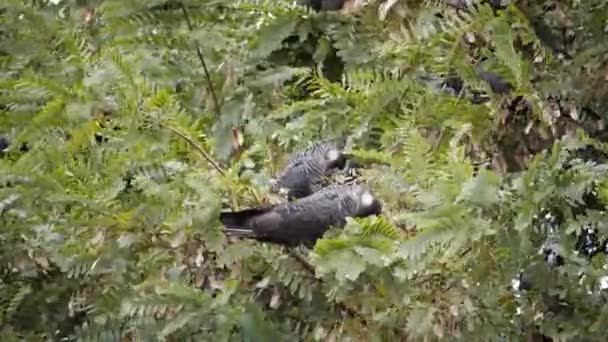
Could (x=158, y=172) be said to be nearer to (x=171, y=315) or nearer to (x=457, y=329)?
(x=171, y=315)

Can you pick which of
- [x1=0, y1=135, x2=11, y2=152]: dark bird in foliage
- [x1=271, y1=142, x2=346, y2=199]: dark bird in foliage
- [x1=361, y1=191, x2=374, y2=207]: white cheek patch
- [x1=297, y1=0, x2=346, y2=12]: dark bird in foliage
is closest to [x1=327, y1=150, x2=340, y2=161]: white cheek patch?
[x1=271, y1=142, x2=346, y2=199]: dark bird in foliage

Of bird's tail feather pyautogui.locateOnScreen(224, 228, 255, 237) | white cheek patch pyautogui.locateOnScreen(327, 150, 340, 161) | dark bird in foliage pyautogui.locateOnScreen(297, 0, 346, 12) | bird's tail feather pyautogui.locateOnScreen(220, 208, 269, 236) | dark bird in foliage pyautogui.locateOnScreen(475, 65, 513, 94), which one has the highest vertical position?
dark bird in foliage pyautogui.locateOnScreen(297, 0, 346, 12)

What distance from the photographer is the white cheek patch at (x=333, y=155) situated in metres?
1.10

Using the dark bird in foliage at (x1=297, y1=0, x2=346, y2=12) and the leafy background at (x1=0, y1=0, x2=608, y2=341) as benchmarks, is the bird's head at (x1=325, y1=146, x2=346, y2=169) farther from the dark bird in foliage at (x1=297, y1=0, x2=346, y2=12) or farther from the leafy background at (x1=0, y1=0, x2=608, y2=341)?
the dark bird in foliage at (x1=297, y1=0, x2=346, y2=12)

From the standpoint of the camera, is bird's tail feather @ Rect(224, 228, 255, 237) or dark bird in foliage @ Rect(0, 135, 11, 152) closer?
bird's tail feather @ Rect(224, 228, 255, 237)

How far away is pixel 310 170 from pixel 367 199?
13 cm

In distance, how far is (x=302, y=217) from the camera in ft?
3.39

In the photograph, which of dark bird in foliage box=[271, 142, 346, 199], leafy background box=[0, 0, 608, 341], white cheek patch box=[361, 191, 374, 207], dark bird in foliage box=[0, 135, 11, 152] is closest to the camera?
leafy background box=[0, 0, 608, 341]

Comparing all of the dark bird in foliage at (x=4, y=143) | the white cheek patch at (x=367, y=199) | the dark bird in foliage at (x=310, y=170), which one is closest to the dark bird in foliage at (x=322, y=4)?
the dark bird in foliage at (x=310, y=170)

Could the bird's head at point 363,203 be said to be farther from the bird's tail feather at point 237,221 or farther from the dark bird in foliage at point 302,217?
the bird's tail feather at point 237,221

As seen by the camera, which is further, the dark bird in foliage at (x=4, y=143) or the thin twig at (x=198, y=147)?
the dark bird in foliage at (x=4, y=143)

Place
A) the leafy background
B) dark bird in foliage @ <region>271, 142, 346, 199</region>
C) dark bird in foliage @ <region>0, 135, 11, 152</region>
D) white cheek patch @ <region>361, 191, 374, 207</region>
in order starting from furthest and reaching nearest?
dark bird in foliage @ <region>0, 135, 11, 152</region>, dark bird in foliage @ <region>271, 142, 346, 199</region>, white cheek patch @ <region>361, 191, 374, 207</region>, the leafy background

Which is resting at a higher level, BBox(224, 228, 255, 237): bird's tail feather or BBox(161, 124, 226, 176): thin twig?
BBox(161, 124, 226, 176): thin twig

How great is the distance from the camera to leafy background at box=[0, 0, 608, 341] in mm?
901
